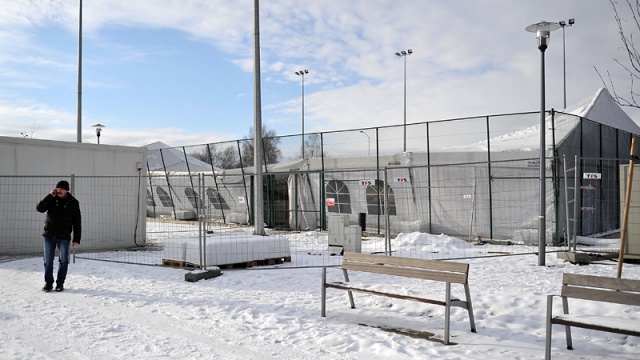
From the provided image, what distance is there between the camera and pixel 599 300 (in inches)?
191

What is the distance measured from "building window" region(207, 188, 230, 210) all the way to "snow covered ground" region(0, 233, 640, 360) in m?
16.8

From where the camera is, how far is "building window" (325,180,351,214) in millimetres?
21159

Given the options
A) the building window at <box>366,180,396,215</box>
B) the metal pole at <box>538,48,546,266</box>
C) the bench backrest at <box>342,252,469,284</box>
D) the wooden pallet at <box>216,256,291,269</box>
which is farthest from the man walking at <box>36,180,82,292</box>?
the building window at <box>366,180,396,215</box>

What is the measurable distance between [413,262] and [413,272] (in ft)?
0.83

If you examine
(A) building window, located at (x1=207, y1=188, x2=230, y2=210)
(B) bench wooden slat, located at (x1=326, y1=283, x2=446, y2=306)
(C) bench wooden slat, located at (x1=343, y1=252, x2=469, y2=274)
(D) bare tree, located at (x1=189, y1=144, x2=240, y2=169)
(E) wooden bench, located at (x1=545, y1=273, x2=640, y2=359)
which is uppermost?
(D) bare tree, located at (x1=189, y1=144, x2=240, y2=169)

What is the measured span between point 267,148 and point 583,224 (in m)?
16.5

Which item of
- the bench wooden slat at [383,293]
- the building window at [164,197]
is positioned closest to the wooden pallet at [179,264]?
the bench wooden slat at [383,293]

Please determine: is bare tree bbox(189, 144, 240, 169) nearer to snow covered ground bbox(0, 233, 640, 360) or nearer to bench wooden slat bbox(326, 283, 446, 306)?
snow covered ground bbox(0, 233, 640, 360)

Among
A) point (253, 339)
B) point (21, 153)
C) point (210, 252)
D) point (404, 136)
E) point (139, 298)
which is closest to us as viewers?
point (253, 339)

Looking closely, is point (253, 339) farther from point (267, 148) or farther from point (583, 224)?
point (267, 148)

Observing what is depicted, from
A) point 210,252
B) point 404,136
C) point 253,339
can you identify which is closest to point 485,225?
point 404,136

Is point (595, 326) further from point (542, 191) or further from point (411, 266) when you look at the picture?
point (542, 191)

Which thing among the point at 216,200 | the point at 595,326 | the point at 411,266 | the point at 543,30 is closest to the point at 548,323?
the point at 595,326

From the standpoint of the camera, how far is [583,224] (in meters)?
17.4
